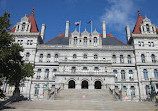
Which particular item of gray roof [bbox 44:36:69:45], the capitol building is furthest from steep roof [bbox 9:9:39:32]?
gray roof [bbox 44:36:69:45]

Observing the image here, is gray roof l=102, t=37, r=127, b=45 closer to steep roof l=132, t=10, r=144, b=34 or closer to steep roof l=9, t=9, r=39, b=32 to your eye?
steep roof l=132, t=10, r=144, b=34

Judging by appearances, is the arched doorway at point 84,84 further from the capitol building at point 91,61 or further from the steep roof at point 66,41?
the steep roof at point 66,41

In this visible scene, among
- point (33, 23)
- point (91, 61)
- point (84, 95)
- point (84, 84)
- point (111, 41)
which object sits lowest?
point (84, 95)

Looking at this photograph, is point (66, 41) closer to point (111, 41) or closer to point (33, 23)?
point (33, 23)

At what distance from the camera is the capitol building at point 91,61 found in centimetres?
3341

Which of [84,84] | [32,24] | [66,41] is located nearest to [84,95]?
[84,84]

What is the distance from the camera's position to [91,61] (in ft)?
118

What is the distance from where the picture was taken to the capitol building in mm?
33406

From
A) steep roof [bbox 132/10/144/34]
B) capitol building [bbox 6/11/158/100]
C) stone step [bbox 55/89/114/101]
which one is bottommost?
stone step [bbox 55/89/114/101]

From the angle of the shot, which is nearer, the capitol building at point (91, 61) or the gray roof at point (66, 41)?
the capitol building at point (91, 61)

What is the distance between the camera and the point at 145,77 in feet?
114

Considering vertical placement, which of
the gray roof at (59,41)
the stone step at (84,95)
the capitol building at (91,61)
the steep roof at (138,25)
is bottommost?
the stone step at (84,95)

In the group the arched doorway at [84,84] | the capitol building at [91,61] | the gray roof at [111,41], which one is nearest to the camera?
the capitol building at [91,61]

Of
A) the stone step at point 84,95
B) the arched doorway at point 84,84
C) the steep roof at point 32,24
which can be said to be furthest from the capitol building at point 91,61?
the stone step at point 84,95
